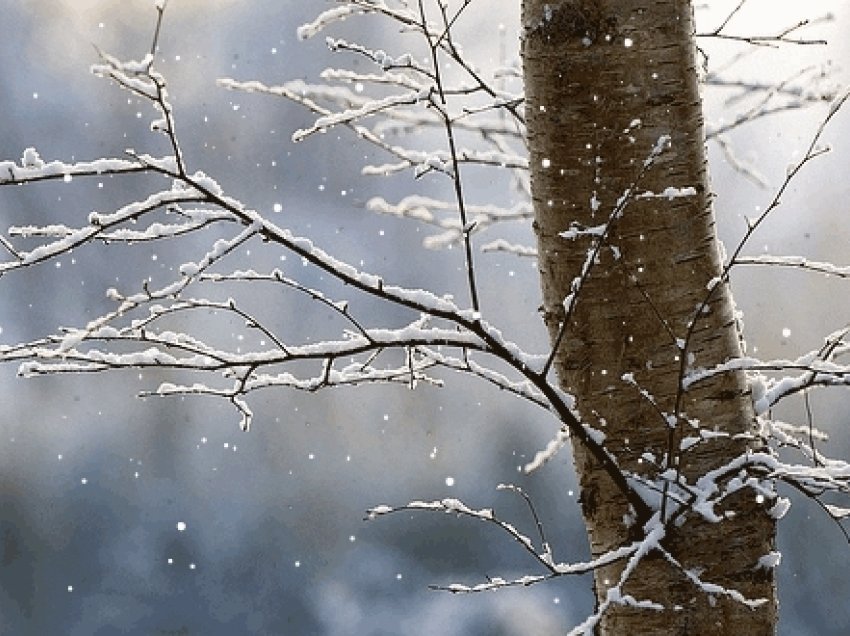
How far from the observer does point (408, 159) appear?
7.22 feet

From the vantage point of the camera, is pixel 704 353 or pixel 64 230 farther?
pixel 704 353

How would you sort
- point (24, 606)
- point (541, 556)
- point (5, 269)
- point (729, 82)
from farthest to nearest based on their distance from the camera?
point (24, 606) → point (729, 82) → point (541, 556) → point (5, 269)

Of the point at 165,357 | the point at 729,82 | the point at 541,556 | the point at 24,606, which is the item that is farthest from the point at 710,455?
the point at 24,606

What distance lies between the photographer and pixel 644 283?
60.5 inches

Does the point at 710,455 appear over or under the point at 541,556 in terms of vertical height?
over

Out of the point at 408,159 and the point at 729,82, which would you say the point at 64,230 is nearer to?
the point at 408,159

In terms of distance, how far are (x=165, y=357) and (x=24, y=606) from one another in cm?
1515

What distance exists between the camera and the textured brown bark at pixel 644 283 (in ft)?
4.99

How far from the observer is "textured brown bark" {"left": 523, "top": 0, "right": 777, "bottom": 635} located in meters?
1.52

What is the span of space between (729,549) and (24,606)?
50.0 feet

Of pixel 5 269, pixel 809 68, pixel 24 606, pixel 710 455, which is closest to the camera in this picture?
pixel 5 269

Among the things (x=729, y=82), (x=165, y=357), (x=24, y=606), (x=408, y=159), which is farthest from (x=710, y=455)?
(x=24, y=606)

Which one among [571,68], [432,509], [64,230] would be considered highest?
[571,68]

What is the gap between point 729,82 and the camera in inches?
94.0
